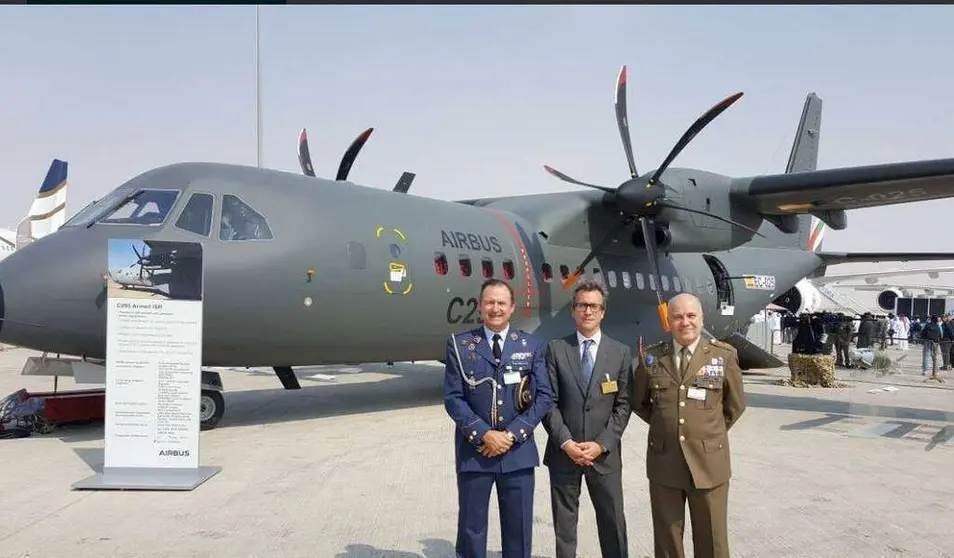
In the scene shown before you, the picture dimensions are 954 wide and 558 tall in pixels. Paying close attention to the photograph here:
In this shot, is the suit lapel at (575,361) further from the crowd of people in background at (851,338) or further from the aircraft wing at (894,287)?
the aircraft wing at (894,287)

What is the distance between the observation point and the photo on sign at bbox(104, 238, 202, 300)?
7148 mm

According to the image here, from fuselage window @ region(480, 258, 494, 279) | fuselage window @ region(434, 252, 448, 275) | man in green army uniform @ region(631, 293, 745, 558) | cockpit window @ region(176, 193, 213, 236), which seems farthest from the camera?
fuselage window @ region(480, 258, 494, 279)

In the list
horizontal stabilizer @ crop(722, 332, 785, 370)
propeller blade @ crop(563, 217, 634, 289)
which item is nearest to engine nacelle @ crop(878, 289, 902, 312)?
horizontal stabilizer @ crop(722, 332, 785, 370)

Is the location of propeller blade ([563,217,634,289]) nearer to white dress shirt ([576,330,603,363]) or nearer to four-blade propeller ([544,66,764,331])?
four-blade propeller ([544,66,764,331])

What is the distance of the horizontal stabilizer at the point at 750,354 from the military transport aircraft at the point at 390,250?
154 millimetres

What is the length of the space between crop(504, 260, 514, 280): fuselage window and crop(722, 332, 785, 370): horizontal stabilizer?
25.3ft

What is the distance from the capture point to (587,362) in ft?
14.4

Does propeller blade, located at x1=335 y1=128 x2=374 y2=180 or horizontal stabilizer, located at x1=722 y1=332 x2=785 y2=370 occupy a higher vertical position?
propeller blade, located at x1=335 y1=128 x2=374 y2=180

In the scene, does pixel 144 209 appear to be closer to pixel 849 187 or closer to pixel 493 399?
pixel 493 399

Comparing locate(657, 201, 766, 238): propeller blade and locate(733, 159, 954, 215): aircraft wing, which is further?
locate(657, 201, 766, 238): propeller blade

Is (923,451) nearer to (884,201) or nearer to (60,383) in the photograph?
(884,201)

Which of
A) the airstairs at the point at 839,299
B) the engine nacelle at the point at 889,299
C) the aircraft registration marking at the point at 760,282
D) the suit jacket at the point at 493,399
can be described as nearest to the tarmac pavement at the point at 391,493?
the suit jacket at the point at 493,399

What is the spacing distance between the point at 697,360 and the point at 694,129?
10068 mm

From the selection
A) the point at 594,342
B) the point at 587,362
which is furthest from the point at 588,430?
the point at 594,342
